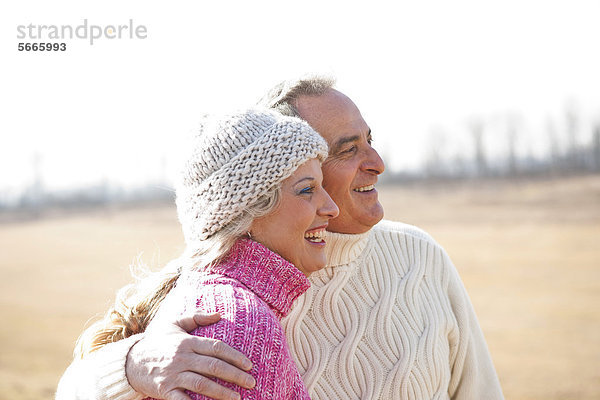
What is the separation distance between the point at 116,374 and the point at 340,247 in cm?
113

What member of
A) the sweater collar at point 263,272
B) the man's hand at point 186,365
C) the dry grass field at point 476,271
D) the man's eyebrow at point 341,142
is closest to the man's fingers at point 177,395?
the man's hand at point 186,365

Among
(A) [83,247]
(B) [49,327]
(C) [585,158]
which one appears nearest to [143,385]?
(B) [49,327]

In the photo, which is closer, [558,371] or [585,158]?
[558,371]

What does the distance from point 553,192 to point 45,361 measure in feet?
90.3

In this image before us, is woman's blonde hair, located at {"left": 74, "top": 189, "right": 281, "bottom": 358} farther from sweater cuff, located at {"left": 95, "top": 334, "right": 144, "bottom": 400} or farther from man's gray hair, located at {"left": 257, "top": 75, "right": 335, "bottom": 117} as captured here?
man's gray hair, located at {"left": 257, "top": 75, "right": 335, "bottom": 117}

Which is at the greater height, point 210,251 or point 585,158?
point 210,251

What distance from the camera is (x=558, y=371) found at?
10164 mm

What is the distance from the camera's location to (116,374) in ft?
5.70

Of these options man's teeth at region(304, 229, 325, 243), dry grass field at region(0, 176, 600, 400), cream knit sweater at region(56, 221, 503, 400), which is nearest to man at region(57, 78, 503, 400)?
cream knit sweater at region(56, 221, 503, 400)

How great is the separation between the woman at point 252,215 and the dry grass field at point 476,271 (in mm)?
467

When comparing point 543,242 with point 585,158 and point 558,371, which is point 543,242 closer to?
point 558,371

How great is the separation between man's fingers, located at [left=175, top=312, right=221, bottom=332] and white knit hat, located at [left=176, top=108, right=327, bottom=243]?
13.4 inches

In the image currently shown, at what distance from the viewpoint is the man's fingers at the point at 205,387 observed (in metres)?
1.48

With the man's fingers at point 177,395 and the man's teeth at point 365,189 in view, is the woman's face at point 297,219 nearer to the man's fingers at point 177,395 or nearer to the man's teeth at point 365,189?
the man's fingers at point 177,395
